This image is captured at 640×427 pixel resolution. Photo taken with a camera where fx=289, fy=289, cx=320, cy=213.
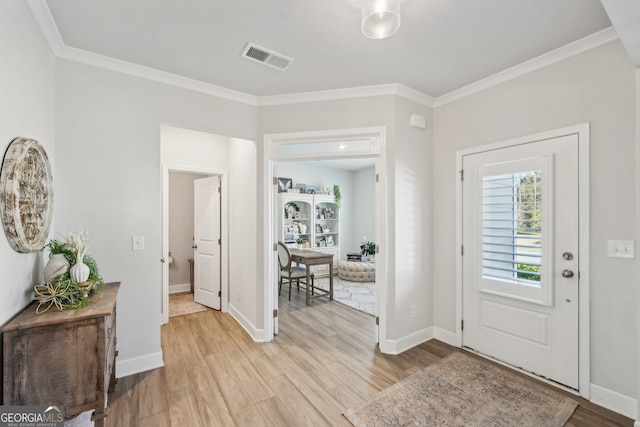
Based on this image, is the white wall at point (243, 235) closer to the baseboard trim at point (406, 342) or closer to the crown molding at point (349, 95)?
the crown molding at point (349, 95)

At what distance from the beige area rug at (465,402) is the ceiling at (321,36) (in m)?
2.69

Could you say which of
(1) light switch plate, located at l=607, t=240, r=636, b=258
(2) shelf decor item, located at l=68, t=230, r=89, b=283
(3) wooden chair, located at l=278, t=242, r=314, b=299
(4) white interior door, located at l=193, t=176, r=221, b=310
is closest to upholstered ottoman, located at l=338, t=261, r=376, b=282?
(3) wooden chair, located at l=278, t=242, r=314, b=299

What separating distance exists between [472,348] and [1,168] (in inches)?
150

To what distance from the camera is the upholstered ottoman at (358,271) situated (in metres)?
6.00

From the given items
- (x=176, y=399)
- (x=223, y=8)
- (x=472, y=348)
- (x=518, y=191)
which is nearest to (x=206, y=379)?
(x=176, y=399)

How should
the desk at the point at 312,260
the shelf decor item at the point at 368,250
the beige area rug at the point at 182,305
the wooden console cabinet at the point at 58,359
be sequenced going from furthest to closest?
the shelf decor item at the point at 368,250
the desk at the point at 312,260
the beige area rug at the point at 182,305
the wooden console cabinet at the point at 58,359

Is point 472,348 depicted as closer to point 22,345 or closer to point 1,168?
point 22,345

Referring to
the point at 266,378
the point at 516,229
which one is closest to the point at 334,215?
the point at 516,229

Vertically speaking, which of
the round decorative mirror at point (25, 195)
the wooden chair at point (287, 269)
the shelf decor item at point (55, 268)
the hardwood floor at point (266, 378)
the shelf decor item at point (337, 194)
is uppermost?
the shelf decor item at point (337, 194)

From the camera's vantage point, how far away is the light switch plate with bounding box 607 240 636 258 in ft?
6.50

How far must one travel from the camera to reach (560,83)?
233 cm

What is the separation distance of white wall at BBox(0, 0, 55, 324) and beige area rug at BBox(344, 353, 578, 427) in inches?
85.0

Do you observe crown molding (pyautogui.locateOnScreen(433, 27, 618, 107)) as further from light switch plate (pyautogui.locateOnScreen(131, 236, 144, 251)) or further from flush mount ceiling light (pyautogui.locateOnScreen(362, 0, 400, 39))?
light switch plate (pyautogui.locateOnScreen(131, 236, 144, 251))

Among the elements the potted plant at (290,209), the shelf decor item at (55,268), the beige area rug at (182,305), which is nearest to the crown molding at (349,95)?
the shelf decor item at (55,268)
